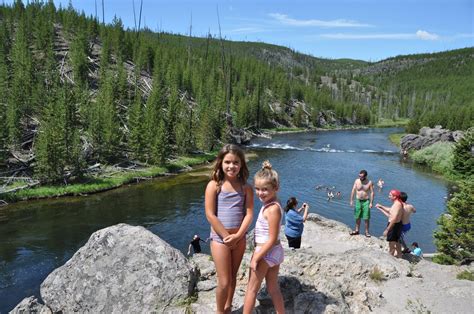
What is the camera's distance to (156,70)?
9706 cm

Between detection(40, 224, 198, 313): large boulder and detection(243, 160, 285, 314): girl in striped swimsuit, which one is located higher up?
detection(243, 160, 285, 314): girl in striped swimsuit

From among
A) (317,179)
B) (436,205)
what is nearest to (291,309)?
(436,205)

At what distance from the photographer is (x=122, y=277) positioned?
959 centimetres

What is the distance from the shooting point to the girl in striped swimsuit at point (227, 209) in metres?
7.78

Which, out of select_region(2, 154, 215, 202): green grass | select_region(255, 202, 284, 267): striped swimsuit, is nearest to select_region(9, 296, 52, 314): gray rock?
select_region(255, 202, 284, 267): striped swimsuit

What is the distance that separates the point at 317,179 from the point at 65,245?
34.0 m

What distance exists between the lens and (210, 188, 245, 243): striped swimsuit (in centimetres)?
782

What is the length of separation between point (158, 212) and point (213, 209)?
31077 millimetres

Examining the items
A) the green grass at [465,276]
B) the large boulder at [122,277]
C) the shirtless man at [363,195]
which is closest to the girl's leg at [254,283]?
the large boulder at [122,277]

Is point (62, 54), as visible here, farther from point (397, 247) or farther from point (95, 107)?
point (397, 247)

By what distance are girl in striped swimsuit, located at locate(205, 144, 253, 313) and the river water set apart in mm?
17505

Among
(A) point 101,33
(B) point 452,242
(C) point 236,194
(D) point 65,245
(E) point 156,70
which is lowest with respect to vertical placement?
(D) point 65,245

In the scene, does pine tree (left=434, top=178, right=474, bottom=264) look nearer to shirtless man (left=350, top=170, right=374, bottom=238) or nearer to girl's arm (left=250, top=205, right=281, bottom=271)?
shirtless man (left=350, top=170, right=374, bottom=238)

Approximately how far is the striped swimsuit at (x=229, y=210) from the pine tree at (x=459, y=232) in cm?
1501
